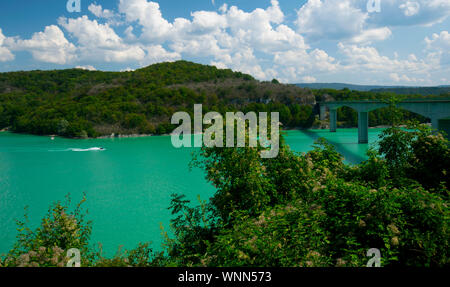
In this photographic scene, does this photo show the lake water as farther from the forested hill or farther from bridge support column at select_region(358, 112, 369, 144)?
the forested hill

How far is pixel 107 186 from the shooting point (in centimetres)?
1806

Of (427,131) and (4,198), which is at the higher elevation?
(427,131)

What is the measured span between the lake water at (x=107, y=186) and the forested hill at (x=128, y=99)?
721 inches

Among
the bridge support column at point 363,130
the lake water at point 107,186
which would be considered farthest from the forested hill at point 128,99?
the bridge support column at point 363,130

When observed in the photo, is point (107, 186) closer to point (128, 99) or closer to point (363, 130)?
point (363, 130)

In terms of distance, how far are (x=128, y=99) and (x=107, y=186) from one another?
42.2m

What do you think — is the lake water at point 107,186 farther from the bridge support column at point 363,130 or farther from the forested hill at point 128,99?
the forested hill at point 128,99

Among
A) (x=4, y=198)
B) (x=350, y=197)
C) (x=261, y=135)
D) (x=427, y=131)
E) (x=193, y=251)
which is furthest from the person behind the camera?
(x=4, y=198)

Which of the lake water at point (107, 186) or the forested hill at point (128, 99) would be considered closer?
the lake water at point (107, 186)

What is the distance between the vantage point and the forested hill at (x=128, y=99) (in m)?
49.2

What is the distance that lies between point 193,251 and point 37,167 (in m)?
22.1
